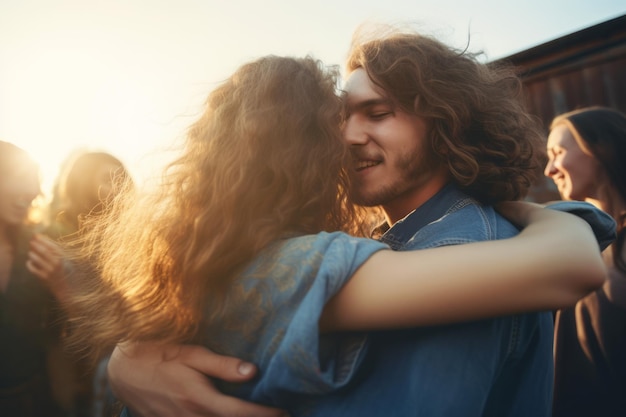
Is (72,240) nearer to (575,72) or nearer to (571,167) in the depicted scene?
(571,167)

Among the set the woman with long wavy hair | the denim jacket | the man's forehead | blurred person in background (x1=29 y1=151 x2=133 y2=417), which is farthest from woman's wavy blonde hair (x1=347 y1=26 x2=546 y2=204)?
blurred person in background (x1=29 y1=151 x2=133 y2=417)

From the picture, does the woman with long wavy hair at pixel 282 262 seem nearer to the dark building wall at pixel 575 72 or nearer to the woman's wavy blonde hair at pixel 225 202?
the woman's wavy blonde hair at pixel 225 202

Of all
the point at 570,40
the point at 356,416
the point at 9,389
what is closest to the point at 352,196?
the point at 356,416

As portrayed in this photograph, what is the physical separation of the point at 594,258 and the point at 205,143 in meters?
1.12

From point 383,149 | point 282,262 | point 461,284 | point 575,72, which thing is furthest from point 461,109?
point 575,72

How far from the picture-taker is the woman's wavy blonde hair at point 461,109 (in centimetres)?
165

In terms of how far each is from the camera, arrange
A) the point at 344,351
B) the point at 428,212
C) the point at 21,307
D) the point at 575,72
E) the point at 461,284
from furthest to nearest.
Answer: the point at 575,72
the point at 21,307
the point at 428,212
the point at 344,351
the point at 461,284

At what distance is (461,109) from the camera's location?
1.77 meters

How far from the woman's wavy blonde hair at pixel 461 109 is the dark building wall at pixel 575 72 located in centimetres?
437

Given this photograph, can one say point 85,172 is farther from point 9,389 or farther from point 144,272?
point 144,272

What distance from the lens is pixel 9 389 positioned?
7.73ft

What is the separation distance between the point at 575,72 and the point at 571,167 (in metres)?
3.96

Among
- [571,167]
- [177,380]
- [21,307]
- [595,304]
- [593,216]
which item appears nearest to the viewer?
[177,380]

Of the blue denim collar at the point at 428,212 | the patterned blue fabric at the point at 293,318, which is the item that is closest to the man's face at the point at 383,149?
the blue denim collar at the point at 428,212
